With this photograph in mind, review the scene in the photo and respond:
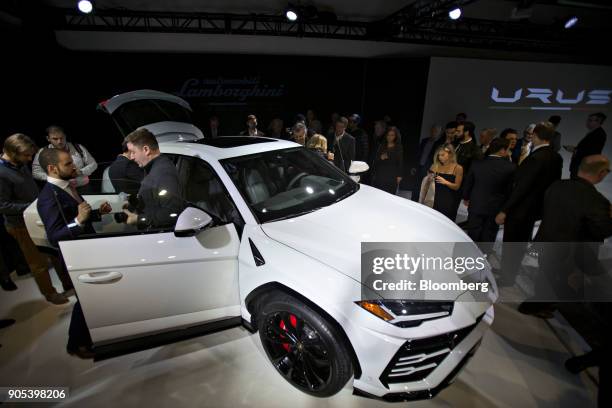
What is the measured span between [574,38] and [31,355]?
40.1 feet

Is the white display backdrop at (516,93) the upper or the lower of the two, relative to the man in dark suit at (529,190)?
upper

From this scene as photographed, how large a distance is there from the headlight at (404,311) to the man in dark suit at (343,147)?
355cm

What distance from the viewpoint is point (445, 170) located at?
12.1 ft

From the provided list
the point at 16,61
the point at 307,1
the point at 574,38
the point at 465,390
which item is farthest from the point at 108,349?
the point at 574,38

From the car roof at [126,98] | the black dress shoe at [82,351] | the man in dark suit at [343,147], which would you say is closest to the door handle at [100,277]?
the black dress shoe at [82,351]

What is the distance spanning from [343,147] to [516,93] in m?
5.60

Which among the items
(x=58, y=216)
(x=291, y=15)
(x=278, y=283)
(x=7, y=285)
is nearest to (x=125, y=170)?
(x=58, y=216)

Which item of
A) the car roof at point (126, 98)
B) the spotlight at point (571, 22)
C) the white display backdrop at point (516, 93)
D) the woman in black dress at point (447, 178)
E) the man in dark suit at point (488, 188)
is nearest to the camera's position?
the man in dark suit at point (488, 188)

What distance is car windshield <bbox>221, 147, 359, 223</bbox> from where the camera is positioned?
7.50 feet

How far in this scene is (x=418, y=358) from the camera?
5.60ft

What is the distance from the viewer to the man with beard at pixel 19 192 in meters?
2.69

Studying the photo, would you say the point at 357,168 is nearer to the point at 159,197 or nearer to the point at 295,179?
the point at 295,179

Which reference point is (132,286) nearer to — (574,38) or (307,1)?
(307,1)

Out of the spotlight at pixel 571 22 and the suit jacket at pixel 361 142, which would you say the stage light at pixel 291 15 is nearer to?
the suit jacket at pixel 361 142
